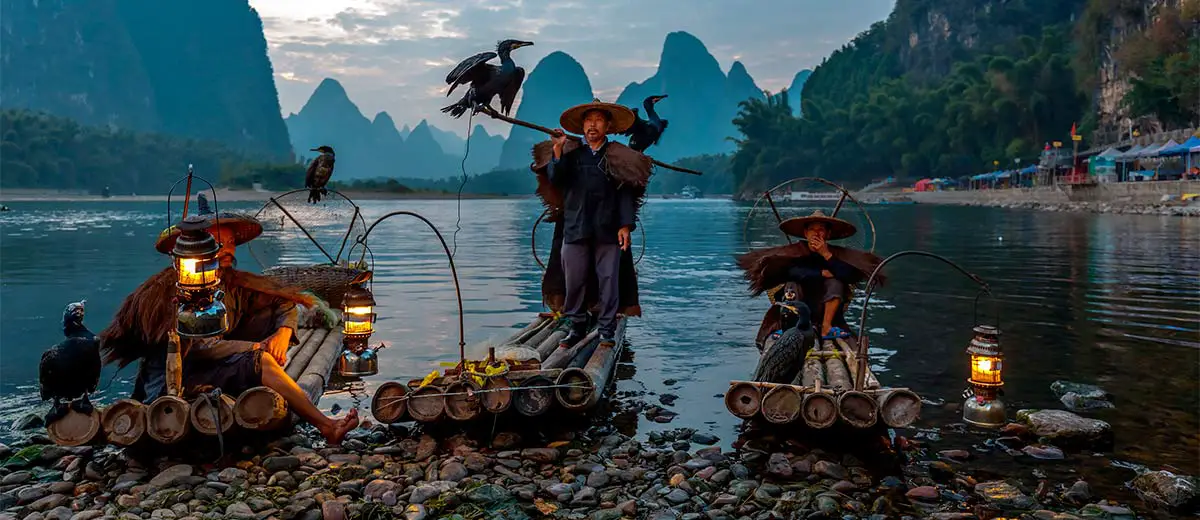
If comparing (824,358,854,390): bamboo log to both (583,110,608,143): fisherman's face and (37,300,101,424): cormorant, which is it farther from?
(37,300,101,424): cormorant

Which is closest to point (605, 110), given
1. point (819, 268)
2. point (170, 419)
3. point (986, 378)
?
point (819, 268)

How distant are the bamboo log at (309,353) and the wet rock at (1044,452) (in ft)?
18.1

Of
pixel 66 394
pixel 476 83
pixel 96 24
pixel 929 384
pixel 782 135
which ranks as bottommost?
pixel 929 384

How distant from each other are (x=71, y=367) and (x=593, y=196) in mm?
4093

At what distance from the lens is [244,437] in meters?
5.69

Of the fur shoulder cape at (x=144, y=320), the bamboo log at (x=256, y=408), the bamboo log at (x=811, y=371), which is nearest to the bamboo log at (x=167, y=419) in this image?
the bamboo log at (x=256, y=408)

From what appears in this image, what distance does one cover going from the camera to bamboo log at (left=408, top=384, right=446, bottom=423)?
5.91 meters

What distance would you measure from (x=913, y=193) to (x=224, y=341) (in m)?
95.9

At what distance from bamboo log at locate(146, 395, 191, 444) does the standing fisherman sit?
322 centimetres

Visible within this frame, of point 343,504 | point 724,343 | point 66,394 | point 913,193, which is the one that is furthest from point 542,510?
point 913,193

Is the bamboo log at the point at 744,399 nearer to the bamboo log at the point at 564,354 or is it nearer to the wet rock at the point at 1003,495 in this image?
the wet rock at the point at 1003,495

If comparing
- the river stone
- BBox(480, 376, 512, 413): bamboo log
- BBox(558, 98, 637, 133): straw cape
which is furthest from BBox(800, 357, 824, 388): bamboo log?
BBox(558, 98, 637, 133): straw cape

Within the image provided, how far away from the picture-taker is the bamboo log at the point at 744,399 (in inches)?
225

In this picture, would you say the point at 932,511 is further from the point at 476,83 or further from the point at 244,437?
the point at 476,83
